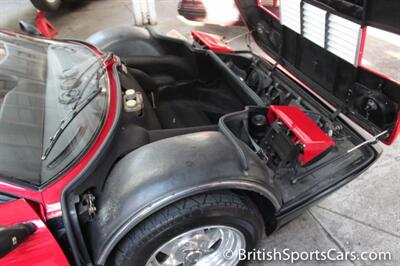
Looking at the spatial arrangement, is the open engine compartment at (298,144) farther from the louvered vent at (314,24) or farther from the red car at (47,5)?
the red car at (47,5)

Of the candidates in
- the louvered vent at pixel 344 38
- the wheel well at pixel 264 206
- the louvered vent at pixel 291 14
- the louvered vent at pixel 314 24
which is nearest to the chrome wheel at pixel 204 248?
the wheel well at pixel 264 206

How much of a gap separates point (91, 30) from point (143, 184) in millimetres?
3702

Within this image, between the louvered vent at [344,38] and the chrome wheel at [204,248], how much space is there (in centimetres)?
103

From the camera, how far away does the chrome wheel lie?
1.44 meters

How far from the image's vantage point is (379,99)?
1.59m

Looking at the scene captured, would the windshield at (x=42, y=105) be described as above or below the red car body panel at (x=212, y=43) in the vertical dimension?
above

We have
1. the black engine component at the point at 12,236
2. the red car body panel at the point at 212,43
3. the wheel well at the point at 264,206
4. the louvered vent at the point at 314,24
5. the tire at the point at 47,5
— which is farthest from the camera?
the tire at the point at 47,5

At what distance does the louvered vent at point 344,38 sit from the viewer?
5.16ft

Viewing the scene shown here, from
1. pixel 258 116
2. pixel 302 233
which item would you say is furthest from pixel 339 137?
pixel 302 233

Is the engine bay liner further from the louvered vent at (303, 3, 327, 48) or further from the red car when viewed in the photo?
the red car

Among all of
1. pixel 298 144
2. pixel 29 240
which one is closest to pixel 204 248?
pixel 298 144

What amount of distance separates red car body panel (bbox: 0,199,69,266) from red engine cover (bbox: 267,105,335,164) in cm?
106

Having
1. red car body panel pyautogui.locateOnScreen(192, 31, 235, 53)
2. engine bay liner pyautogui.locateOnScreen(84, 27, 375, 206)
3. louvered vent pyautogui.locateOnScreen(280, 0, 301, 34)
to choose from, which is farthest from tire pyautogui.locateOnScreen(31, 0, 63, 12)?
louvered vent pyautogui.locateOnScreen(280, 0, 301, 34)

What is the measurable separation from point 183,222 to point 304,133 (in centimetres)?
66
